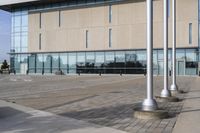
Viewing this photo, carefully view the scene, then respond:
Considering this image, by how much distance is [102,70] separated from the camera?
64.8 meters

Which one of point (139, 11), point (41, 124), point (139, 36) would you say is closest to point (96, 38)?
point (139, 36)

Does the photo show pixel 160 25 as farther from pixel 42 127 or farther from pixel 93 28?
pixel 42 127

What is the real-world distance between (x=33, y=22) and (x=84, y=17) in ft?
37.8

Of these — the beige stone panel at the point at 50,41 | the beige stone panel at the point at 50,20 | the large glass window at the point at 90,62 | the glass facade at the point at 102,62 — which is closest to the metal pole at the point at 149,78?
the glass facade at the point at 102,62

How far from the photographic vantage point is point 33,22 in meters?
72.2

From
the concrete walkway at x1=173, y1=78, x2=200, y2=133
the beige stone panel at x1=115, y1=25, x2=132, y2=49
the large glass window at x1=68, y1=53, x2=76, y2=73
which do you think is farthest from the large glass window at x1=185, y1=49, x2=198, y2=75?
the concrete walkway at x1=173, y1=78, x2=200, y2=133

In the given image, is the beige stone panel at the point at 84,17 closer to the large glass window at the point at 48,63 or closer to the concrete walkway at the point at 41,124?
the large glass window at the point at 48,63

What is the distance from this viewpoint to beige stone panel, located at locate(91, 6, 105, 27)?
64.2m

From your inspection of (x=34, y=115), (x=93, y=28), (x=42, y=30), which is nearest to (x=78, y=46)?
(x=93, y=28)

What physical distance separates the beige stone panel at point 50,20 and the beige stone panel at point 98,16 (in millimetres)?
7795

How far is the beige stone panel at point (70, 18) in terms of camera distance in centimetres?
6729

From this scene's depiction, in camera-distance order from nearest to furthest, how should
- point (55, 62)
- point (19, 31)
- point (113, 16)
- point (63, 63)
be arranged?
point (113, 16) → point (63, 63) → point (55, 62) → point (19, 31)

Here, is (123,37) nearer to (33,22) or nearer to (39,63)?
(39,63)

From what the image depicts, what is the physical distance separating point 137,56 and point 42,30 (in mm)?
20237
